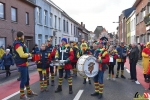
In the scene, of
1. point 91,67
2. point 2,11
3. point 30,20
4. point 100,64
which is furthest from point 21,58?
point 30,20

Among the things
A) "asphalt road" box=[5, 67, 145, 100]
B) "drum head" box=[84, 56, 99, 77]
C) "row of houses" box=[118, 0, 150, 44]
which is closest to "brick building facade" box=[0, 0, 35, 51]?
"asphalt road" box=[5, 67, 145, 100]

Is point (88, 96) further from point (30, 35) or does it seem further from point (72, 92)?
point (30, 35)

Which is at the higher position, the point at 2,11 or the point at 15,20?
the point at 2,11

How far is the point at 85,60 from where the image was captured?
7.64 meters

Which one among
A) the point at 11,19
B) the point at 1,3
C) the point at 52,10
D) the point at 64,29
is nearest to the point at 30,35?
the point at 11,19

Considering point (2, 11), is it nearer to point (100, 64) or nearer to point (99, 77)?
point (100, 64)

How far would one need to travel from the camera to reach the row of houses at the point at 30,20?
20031 mm

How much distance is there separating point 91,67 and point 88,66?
0.11m

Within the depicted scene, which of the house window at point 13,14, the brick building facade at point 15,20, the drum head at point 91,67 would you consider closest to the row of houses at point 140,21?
the brick building facade at point 15,20

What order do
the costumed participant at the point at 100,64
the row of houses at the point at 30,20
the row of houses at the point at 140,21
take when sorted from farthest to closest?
the row of houses at the point at 140,21
the row of houses at the point at 30,20
the costumed participant at the point at 100,64

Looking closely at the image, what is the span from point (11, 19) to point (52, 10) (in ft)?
47.1

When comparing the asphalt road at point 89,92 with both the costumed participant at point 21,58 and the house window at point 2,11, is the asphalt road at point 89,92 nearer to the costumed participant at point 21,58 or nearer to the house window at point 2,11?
the costumed participant at point 21,58

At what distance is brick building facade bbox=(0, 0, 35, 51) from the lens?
19.8 m

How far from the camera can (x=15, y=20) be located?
22328 mm
